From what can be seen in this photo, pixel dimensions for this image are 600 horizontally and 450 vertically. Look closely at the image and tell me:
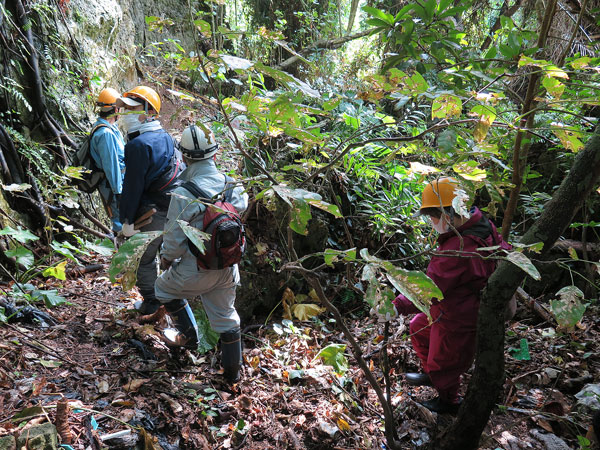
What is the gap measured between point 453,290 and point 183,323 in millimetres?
2212

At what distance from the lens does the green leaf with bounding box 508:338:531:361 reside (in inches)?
147

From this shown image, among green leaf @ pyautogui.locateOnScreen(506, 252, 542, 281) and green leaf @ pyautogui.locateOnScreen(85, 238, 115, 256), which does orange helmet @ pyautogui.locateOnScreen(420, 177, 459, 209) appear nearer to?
green leaf @ pyautogui.locateOnScreen(506, 252, 542, 281)

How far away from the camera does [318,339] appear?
4289mm

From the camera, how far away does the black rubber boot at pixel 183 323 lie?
3.38 m

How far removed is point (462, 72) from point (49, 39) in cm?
497

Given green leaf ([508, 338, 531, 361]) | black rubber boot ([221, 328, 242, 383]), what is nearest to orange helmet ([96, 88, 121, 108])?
black rubber boot ([221, 328, 242, 383])

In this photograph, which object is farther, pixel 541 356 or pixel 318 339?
pixel 318 339

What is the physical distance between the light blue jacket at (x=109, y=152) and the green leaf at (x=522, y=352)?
427 centimetres

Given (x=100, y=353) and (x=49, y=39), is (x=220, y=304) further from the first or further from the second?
(x=49, y=39)

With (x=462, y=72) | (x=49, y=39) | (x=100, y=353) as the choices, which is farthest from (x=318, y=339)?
(x=49, y=39)

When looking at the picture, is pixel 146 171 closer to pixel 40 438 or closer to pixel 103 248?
pixel 103 248

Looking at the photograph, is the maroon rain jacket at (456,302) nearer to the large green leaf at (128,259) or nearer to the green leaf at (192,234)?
the green leaf at (192,234)

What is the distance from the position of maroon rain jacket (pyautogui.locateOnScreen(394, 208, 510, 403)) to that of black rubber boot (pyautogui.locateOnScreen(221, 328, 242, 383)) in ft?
4.40

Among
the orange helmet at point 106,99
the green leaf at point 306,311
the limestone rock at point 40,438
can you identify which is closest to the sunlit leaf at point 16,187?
the orange helmet at point 106,99
